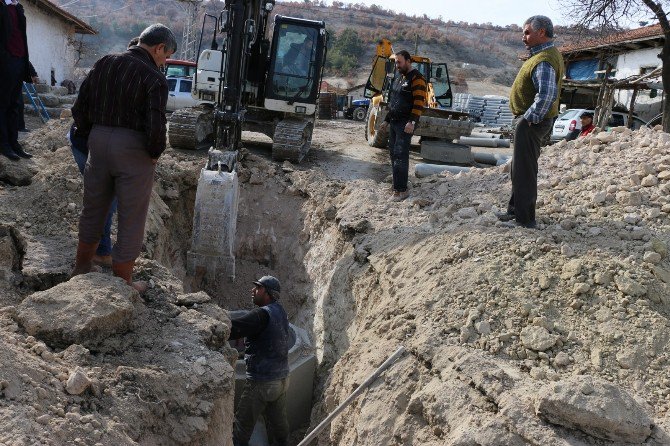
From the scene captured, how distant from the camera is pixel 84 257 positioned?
450cm

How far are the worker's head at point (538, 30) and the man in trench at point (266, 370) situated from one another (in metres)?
3.10

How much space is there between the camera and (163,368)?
12.5ft

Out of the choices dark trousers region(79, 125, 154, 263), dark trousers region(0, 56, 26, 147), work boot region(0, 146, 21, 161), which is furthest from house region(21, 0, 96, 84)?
dark trousers region(79, 125, 154, 263)

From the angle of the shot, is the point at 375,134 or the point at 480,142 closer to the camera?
the point at 375,134

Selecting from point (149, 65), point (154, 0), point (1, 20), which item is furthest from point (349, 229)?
point (154, 0)

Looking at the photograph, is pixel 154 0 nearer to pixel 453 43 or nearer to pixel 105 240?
pixel 453 43

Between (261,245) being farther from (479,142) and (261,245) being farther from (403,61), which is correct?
(479,142)

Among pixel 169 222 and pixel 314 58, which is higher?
pixel 314 58

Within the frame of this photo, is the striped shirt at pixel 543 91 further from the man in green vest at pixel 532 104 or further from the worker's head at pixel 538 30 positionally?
the worker's head at pixel 538 30

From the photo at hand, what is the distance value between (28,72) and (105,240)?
3209 mm

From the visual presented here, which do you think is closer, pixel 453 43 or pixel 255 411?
pixel 255 411

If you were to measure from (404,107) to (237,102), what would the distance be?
7.19 feet

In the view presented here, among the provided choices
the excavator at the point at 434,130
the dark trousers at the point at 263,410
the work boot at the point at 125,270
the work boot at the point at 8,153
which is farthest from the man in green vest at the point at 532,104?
the excavator at the point at 434,130

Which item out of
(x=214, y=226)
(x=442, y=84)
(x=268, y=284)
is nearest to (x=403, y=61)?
(x=214, y=226)
